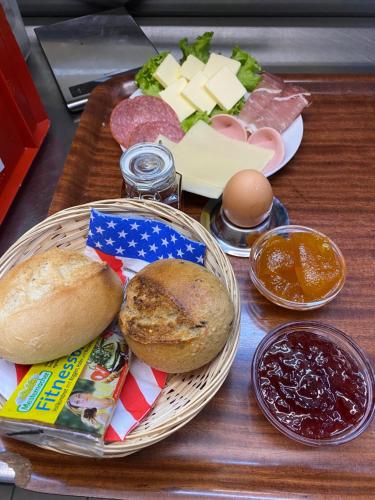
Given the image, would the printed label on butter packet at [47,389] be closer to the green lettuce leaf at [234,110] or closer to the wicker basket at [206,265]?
the wicker basket at [206,265]

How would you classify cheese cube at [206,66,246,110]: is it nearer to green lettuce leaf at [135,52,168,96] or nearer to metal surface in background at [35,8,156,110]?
green lettuce leaf at [135,52,168,96]

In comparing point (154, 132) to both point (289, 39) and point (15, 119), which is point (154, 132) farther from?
point (289, 39)

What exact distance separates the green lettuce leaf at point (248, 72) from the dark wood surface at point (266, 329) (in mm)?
109

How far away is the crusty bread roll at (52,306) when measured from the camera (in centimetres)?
73

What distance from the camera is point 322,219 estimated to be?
3.47 feet

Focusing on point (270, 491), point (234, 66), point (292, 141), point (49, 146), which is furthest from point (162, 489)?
point (234, 66)

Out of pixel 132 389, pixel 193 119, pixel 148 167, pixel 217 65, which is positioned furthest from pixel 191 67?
pixel 132 389

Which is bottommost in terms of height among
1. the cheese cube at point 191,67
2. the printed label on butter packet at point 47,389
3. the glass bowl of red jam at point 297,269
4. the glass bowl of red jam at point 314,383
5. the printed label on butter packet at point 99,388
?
the glass bowl of red jam at point 314,383

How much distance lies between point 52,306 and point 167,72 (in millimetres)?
879

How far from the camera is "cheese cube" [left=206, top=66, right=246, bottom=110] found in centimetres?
127

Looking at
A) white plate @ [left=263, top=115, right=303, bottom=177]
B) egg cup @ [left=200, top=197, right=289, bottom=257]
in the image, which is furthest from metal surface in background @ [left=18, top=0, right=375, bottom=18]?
egg cup @ [left=200, top=197, right=289, bottom=257]

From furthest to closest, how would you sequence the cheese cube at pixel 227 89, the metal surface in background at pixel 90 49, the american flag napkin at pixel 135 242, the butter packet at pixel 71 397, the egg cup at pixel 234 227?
the metal surface in background at pixel 90 49 → the cheese cube at pixel 227 89 → the egg cup at pixel 234 227 → the american flag napkin at pixel 135 242 → the butter packet at pixel 71 397

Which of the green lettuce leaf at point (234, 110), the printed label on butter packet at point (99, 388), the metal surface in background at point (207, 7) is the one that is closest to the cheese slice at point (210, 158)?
the green lettuce leaf at point (234, 110)

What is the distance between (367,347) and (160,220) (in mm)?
521
